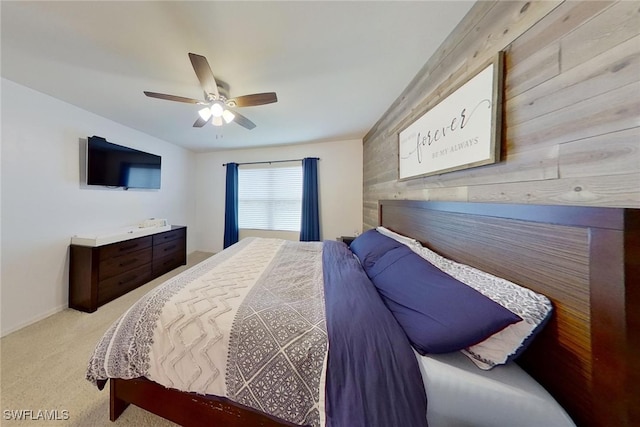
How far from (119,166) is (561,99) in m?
4.10

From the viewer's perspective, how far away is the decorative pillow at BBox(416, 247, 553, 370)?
73 cm

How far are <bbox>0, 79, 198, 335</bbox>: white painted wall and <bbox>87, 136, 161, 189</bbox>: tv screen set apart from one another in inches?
6.0

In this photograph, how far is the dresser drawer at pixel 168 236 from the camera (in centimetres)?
303

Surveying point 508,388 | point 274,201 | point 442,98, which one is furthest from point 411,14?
point 274,201

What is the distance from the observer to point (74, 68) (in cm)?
167

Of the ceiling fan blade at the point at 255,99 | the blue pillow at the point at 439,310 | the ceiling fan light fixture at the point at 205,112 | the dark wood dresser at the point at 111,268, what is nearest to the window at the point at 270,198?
the dark wood dresser at the point at 111,268

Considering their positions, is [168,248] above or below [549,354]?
below

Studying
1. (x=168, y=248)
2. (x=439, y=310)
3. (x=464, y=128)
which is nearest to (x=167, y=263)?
(x=168, y=248)

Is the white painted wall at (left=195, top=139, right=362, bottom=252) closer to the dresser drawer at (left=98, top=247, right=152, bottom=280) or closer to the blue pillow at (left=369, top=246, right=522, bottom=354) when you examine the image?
the dresser drawer at (left=98, top=247, right=152, bottom=280)

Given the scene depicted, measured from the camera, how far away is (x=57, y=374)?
1.43m

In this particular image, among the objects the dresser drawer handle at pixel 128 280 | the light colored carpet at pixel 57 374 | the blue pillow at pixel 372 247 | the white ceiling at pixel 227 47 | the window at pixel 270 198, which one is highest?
the white ceiling at pixel 227 47

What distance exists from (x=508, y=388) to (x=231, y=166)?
441 centimetres

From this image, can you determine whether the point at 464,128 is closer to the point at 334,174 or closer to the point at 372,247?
the point at 372,247

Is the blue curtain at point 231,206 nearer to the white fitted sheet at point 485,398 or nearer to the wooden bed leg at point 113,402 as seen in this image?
the wooden bed leg at point 113,402
